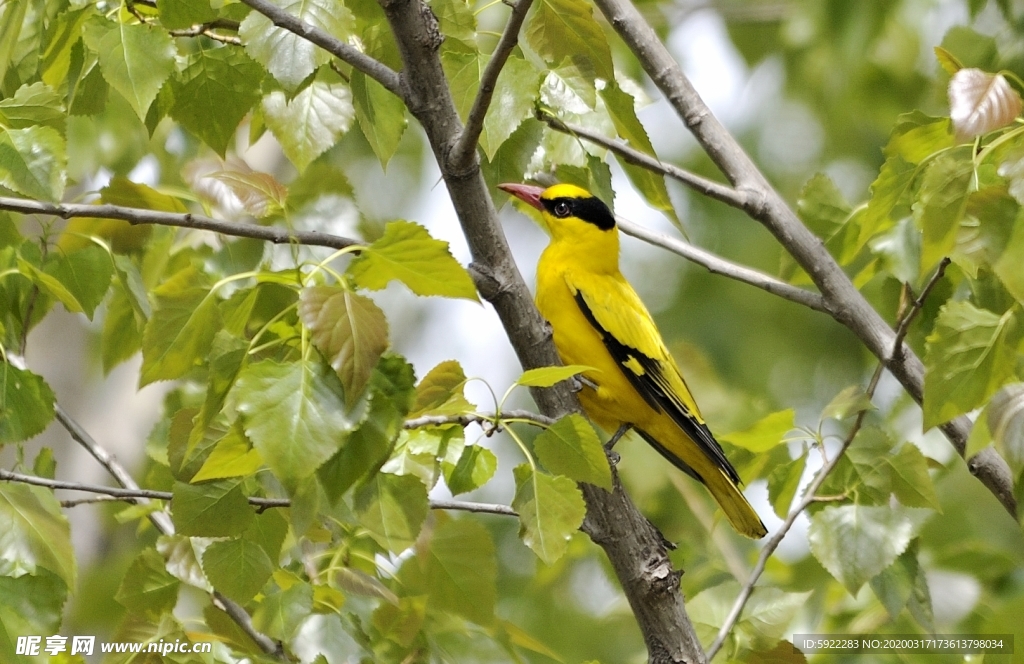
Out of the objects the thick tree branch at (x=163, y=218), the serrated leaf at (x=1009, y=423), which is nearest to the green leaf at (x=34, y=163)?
the thick tree branch at (x=163, y=218)

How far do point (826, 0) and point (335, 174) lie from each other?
12.3 feet

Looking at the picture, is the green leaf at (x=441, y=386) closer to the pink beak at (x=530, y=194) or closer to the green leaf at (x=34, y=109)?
the green leaf at (x=34, y=109)

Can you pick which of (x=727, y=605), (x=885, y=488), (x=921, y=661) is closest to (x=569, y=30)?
(x=885, y=488)

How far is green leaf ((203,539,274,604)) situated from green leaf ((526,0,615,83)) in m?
1.44

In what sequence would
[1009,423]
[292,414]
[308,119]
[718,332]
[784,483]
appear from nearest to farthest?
[292,414] < [1009,423] < [308,119] < [784,483] < [718,332]

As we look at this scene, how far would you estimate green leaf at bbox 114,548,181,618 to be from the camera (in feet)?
8.26

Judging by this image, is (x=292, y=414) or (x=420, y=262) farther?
(x=420, y=262)

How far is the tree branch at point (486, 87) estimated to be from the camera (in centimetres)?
209

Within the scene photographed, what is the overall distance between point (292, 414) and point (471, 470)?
884mm

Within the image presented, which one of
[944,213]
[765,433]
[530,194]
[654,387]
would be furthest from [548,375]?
[530,194]

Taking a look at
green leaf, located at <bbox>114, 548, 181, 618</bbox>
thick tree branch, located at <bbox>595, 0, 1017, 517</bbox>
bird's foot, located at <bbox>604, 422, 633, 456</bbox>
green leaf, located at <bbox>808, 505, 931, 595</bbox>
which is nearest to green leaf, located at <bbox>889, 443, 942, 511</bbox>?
green leaf, located at <bbox>808, 505, 931, 595</bbox>

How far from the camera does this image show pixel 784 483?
9.79ft

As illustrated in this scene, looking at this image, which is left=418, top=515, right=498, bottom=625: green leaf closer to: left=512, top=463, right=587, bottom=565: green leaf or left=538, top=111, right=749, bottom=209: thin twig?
left=512, top=463, right=587, bottom=565: green leaf

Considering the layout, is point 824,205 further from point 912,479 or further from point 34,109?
point 34,109
